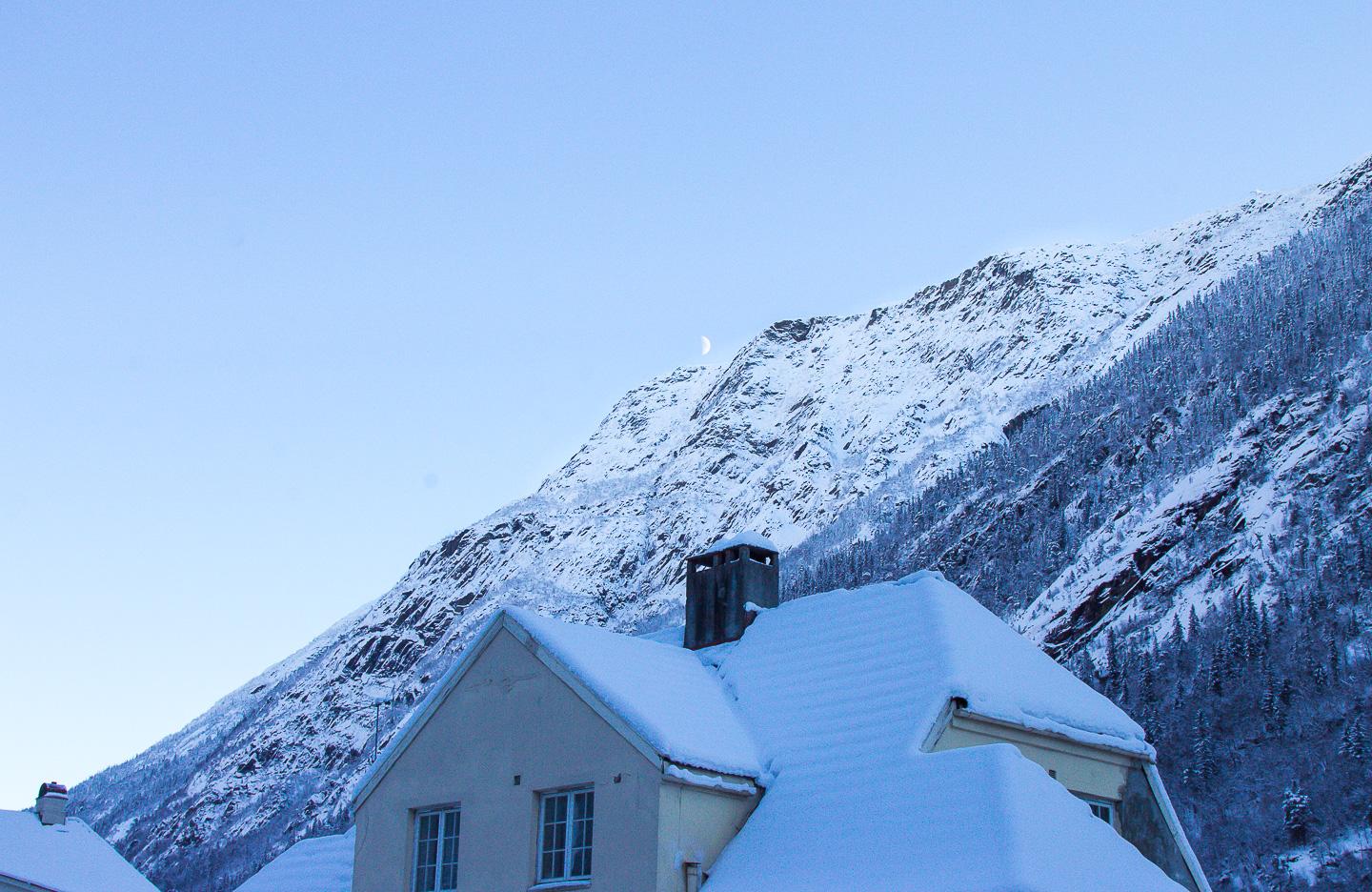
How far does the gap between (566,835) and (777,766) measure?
9.77 feet

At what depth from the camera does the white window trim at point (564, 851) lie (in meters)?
18.3

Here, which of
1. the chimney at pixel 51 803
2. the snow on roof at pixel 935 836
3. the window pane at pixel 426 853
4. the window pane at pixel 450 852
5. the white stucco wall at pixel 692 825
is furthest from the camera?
the chimney at pixel 51 803

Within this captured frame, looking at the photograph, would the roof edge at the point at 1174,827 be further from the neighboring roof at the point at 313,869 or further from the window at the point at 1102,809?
the neighboring roof at the point at 313,869

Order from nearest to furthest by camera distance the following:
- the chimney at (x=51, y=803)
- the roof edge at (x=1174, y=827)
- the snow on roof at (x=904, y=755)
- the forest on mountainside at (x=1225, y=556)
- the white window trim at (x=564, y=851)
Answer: the snow on roof at (x=904, y=755)
the white window trim at (x=564, y=851)
the roof edge at (x=1174, y=827)
the chimney at (x=51, y=803)
the forest on mountainside at (x=1225, y=556)

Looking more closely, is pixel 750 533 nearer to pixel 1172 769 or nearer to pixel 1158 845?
pixel 1158 845

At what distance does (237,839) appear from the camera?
18288cm

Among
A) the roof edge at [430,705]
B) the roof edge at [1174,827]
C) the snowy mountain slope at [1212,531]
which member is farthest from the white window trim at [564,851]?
the snowy mountain slope at [1212,531]

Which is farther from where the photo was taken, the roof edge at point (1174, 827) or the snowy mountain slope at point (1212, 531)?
the snowy mountain slope at point (1212, 531)

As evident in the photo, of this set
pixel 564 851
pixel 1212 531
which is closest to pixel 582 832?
pixel 564 851

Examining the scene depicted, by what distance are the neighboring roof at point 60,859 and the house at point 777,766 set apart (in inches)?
864

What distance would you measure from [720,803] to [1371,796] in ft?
256

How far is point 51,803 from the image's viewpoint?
136ft

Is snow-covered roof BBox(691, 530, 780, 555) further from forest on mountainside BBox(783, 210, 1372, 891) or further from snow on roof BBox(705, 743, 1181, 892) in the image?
forest on mountainside BBox(783, 210, 1372, 891)

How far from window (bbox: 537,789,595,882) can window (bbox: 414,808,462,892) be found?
5.52 ft
